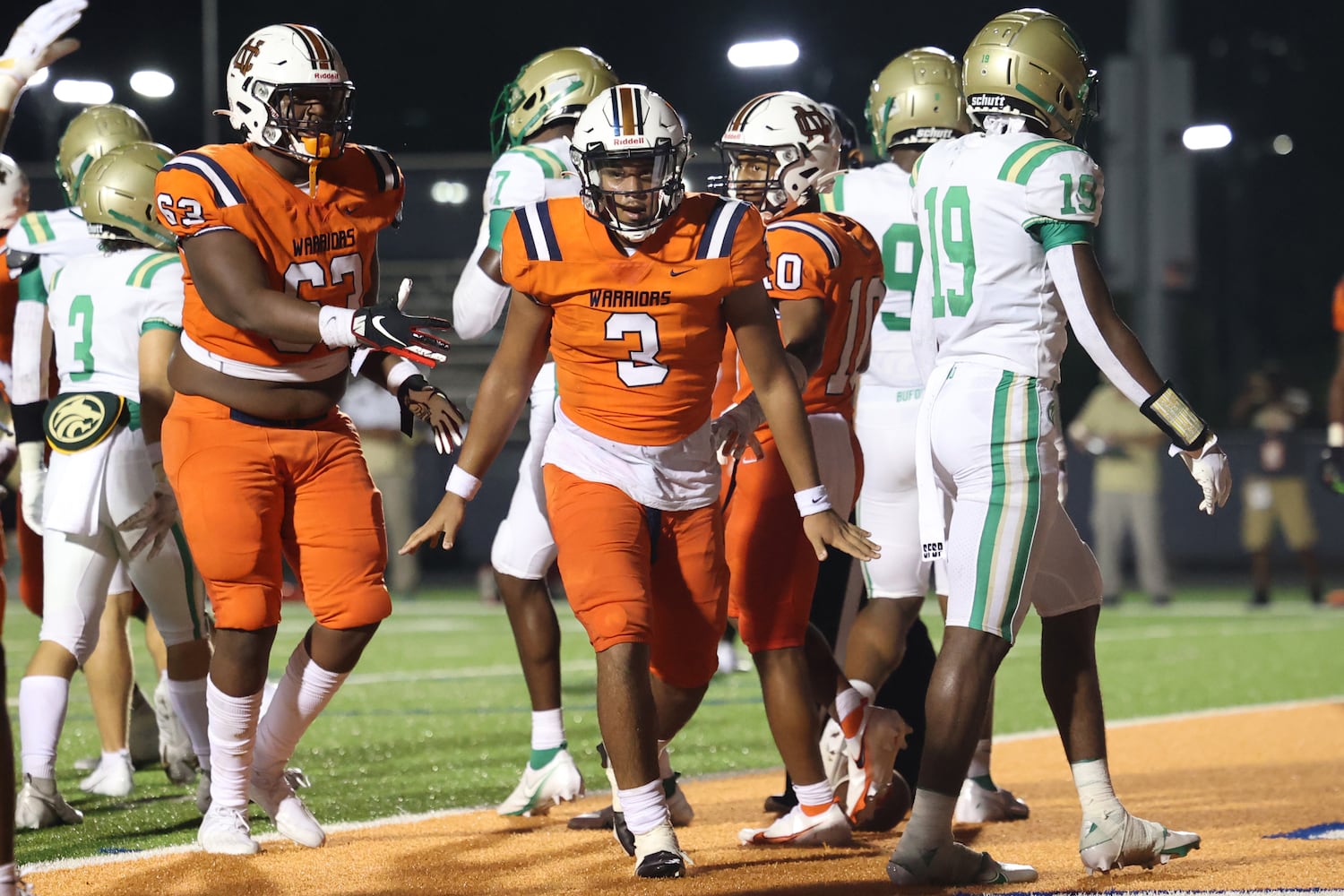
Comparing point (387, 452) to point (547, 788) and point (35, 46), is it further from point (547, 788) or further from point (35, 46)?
point (35, 46)

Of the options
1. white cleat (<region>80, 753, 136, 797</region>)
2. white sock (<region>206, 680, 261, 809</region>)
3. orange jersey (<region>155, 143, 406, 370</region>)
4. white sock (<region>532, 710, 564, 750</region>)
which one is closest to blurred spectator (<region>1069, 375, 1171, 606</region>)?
white sock (<region>532, 710, 564, 750</region>)

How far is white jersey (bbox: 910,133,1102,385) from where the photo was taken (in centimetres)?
406

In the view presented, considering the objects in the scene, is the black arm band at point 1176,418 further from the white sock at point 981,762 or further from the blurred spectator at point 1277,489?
the blurred spectator at point 1277,489

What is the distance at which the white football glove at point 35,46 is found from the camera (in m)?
3.18

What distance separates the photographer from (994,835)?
16.3 ft

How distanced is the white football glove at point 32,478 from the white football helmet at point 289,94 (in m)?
1.55

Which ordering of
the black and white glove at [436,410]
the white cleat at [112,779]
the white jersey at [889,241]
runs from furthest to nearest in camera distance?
the white cleat at [112,779]
the white jersey at [889,241]
the black and white glove at [436,410]

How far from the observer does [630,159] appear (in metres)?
4.23

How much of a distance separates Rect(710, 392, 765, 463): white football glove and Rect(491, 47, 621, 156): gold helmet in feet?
4.86

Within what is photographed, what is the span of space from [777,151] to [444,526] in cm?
161

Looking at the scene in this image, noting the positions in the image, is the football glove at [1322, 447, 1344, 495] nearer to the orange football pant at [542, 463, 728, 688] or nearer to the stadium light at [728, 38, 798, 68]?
the orange football pant at [542, 463, 728, 688]

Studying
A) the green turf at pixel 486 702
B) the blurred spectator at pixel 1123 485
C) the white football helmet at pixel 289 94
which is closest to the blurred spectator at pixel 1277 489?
the green turf at pixel 486 702

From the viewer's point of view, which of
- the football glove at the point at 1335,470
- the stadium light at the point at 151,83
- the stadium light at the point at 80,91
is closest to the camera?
the football glove at the point at 1335,470

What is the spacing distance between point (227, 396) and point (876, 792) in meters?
2.08
